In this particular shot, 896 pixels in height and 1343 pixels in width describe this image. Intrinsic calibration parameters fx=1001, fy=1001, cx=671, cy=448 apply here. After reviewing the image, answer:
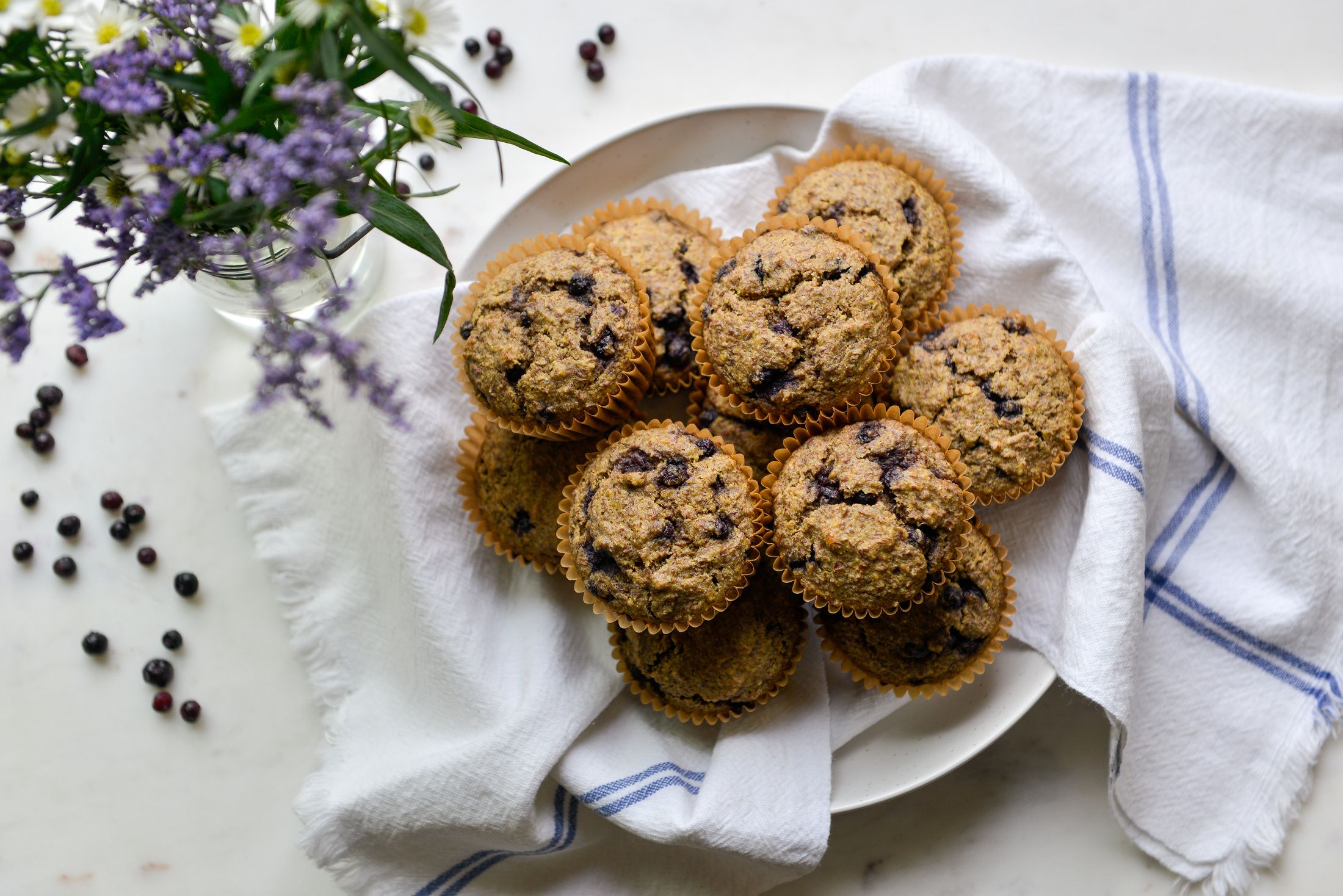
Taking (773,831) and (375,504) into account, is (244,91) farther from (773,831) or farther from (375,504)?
(773,831)

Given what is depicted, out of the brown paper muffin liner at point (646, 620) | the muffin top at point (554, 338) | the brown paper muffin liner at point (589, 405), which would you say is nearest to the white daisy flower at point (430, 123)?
the muffin top at point (554, 338)

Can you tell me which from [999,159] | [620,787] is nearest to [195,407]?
[620,787]

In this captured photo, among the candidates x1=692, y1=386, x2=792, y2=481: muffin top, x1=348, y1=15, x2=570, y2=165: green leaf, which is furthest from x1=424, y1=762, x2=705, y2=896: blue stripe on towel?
x1=348, y1=15, x2=570, y2=165: green leaf

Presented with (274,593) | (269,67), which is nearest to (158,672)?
(274,593)

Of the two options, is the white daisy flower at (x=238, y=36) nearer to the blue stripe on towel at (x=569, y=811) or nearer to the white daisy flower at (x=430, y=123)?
the white daisy flower at (x=430, y=123)

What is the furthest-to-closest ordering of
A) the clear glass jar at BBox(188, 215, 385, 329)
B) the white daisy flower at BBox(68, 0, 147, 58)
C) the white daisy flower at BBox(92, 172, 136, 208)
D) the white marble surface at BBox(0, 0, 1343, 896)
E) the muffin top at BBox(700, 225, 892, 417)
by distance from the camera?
the white marble surface at BBox(0, 0, 1343, 896), the muffin top at BBox(700, 225, 892, 417), the clear glass jar at BBox(188, 215, 385, 329), the white daisy flower at BBox(92, 172, 136, 208), the white daisy flower at BBox(68, 0, 147, 58)

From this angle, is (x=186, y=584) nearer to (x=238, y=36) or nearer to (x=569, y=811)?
(x=569, y=811)

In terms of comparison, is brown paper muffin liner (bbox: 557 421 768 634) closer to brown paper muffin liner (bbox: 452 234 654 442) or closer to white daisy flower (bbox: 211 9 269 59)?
brown paper muffin liner (bbox: 452 234 654 442)
